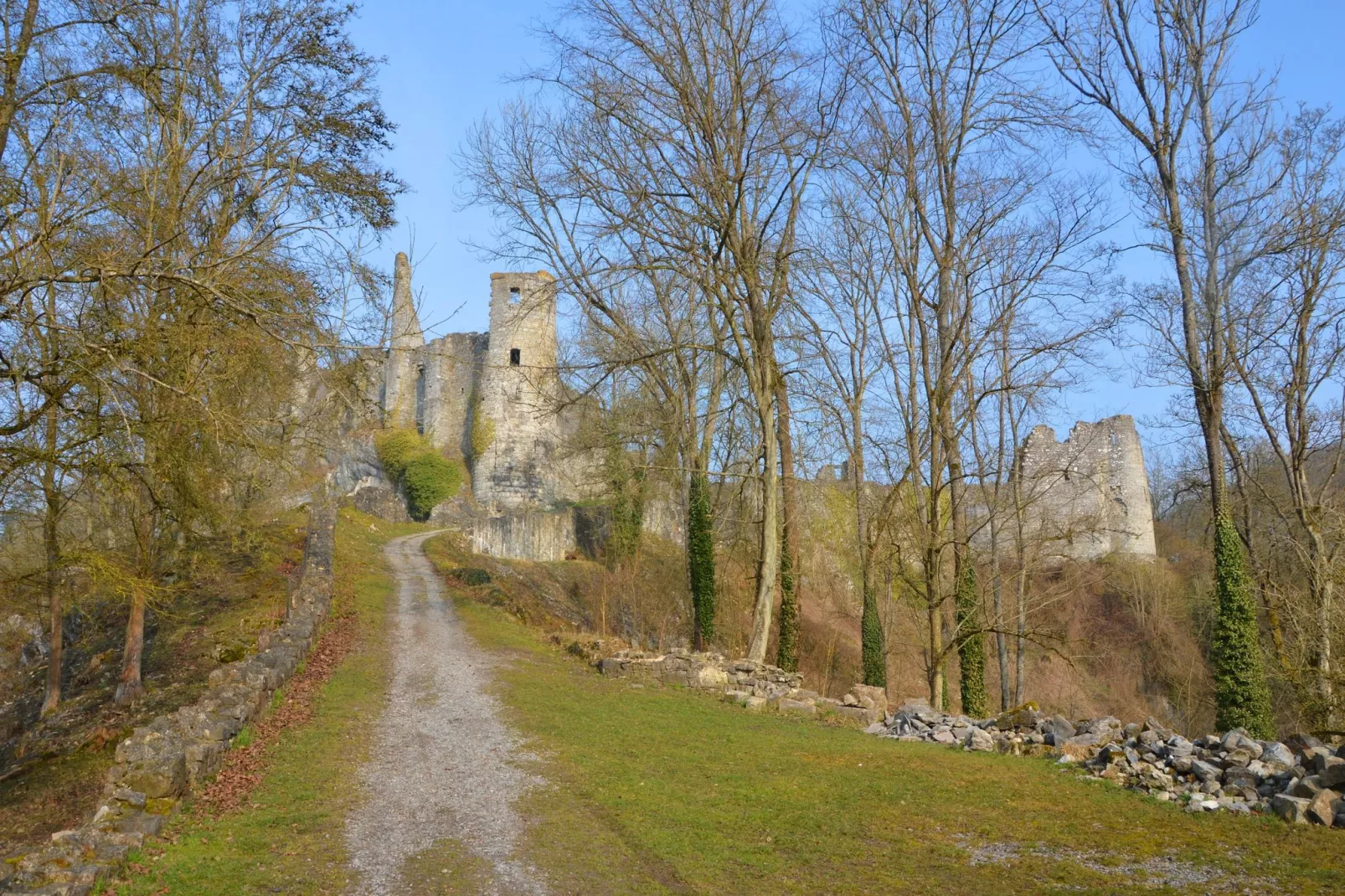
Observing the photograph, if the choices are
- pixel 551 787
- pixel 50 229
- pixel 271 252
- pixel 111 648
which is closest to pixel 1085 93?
pixel 271 252

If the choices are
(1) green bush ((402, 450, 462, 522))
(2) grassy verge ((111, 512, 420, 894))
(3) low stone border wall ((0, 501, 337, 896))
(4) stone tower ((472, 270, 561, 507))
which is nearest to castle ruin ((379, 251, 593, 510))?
(4) stone tower ((472, 270, 561, 507))

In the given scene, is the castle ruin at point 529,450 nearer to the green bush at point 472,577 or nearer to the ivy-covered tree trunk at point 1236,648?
the green bush at point 472,577

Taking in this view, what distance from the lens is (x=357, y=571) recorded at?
2355 centimetres

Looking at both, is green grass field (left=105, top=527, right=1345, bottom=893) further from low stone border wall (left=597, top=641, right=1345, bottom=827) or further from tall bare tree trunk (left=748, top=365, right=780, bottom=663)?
tall bare tree trunk (left=748, top=365, right=780, bottom=663)

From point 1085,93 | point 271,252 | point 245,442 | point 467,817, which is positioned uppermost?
point 1085,93

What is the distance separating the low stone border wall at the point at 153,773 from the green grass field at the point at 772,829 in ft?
0.97

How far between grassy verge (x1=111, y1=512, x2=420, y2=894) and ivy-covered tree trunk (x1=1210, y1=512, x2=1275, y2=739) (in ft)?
40.2

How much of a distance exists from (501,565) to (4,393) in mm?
21988

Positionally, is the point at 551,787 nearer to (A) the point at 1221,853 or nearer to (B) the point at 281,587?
(A) the point at 1221,853

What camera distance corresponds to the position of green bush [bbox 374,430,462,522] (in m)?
40.4

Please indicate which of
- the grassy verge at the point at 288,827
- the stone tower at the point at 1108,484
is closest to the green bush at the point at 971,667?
the grassy verge at the point at 288,827

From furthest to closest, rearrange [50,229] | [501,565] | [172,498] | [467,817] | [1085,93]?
1. [501,565]
2. [1085,93]
3. [172,498]
4. [467,817]
5. [50,229]

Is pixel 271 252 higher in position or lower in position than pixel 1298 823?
higher

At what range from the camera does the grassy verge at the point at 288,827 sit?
5.88 meters
